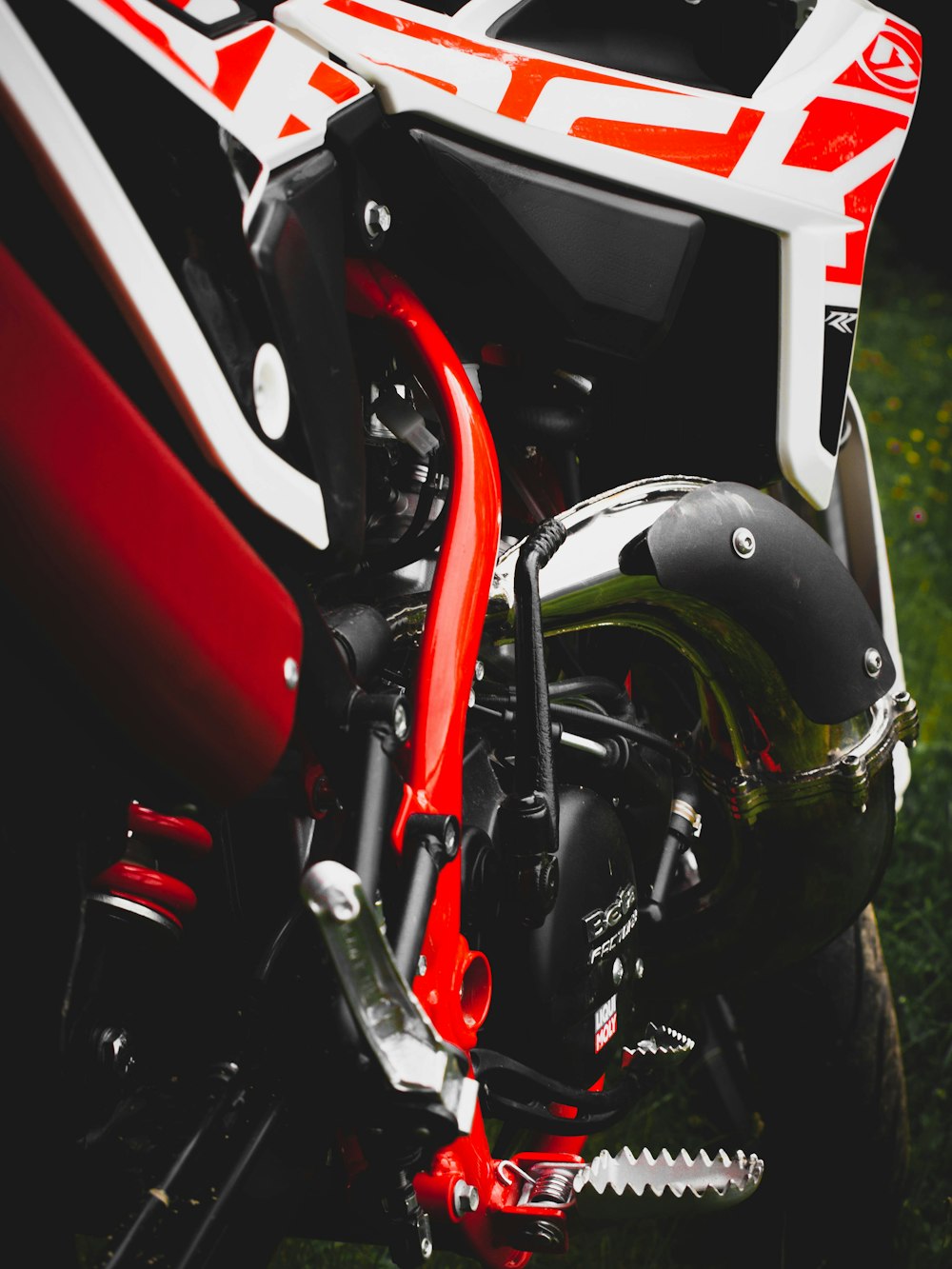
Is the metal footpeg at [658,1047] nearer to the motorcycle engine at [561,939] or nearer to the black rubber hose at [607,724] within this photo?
the motorcycle engine at [561,939]

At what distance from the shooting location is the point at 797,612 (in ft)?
4.08

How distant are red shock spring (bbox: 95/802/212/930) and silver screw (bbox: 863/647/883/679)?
65cm

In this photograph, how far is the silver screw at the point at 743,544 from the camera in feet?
3.96

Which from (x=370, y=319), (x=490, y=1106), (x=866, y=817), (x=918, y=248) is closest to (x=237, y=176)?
(x=370, y=319)

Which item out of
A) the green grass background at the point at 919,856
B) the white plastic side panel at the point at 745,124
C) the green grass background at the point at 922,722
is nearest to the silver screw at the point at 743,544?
the white plastic side panel at the point at 745,124

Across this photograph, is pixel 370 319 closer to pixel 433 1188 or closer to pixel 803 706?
pixel 803 706

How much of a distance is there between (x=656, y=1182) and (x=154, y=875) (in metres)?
0.50

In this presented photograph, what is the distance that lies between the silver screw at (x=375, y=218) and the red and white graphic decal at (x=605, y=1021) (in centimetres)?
69

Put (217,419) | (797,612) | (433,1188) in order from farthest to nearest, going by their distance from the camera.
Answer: (797,612)
(433,1188)
(217,419)

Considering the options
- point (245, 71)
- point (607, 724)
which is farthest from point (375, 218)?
point (607, 724)

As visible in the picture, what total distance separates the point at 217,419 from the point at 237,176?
0.58ft

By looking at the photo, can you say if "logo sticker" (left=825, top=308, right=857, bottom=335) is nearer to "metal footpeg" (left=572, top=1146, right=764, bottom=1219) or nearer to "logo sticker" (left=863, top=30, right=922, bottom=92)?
"logo sticker" (left=863, top=30, right=922, bottom=92)

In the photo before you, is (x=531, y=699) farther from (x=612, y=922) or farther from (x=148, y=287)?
(x=148, y=287)

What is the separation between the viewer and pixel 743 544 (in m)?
1.21
